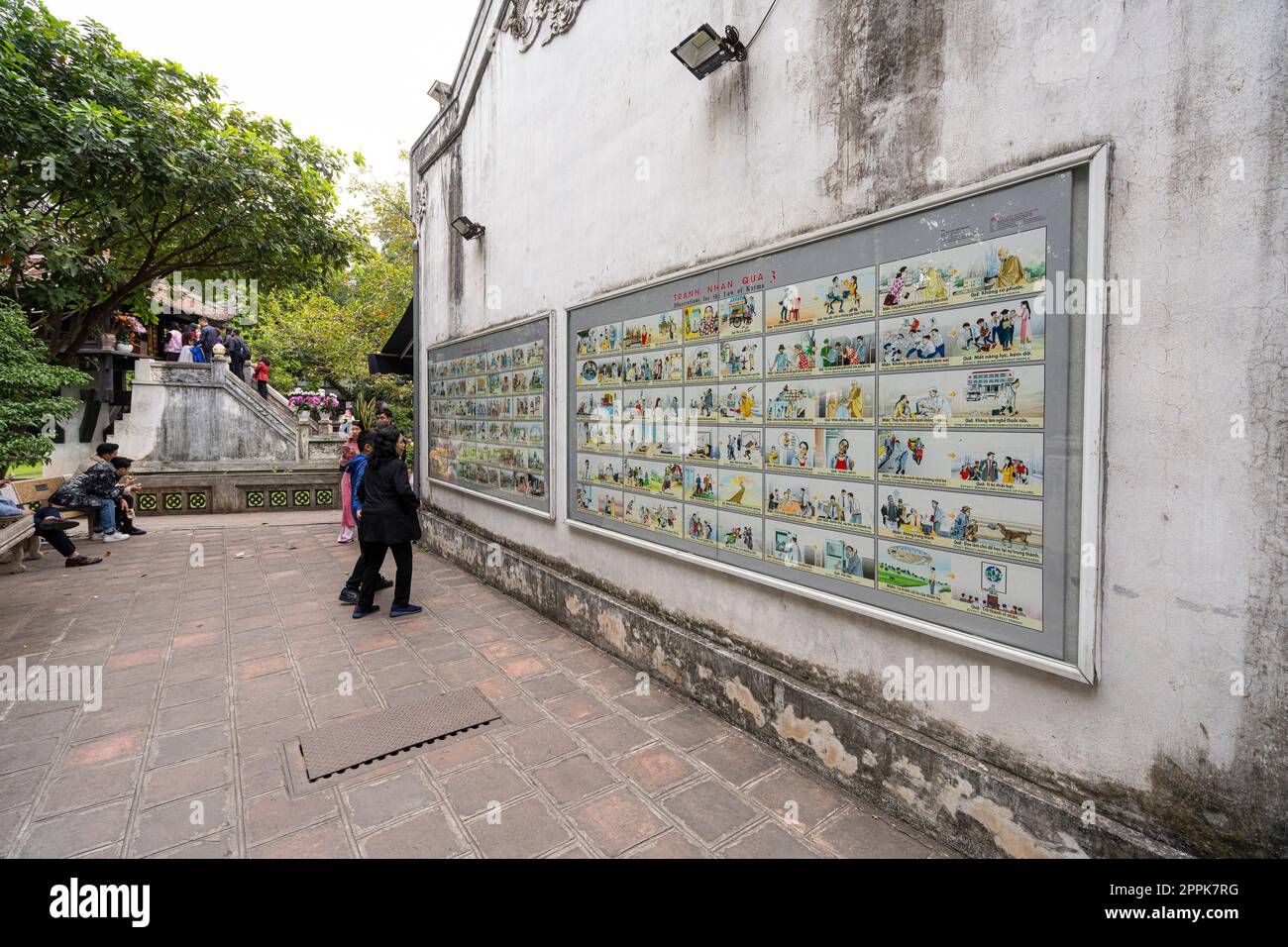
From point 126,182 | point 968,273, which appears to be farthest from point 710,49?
point 126,182

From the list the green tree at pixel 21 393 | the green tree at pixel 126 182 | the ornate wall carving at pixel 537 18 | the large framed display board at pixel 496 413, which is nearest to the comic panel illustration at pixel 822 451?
the large framed display board at pixel 496 413

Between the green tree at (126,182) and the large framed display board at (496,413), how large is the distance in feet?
14.4

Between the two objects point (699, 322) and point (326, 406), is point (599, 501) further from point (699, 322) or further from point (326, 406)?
point (326, 406)

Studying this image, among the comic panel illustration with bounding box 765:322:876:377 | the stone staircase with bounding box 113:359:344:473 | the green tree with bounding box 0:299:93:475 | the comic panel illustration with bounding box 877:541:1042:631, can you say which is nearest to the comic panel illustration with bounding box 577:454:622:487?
the comic panel illustration with bounding box 765:322:876:377

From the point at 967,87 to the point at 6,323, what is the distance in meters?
8.39

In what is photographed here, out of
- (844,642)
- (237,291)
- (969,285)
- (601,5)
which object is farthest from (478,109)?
(237,291)

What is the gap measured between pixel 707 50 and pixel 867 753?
4196 mm

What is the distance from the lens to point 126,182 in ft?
26.4

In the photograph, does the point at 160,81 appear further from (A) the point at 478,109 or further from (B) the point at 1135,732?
(B) the point at 1135,732

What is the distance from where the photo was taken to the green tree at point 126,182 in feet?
23.8

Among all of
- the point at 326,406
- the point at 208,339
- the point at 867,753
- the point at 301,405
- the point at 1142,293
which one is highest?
the point at 208,339

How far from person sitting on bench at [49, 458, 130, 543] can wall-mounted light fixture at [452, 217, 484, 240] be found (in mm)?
7545

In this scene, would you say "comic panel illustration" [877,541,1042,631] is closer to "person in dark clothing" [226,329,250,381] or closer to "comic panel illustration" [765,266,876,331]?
"comic panel illustration" [765,266,876,331]
